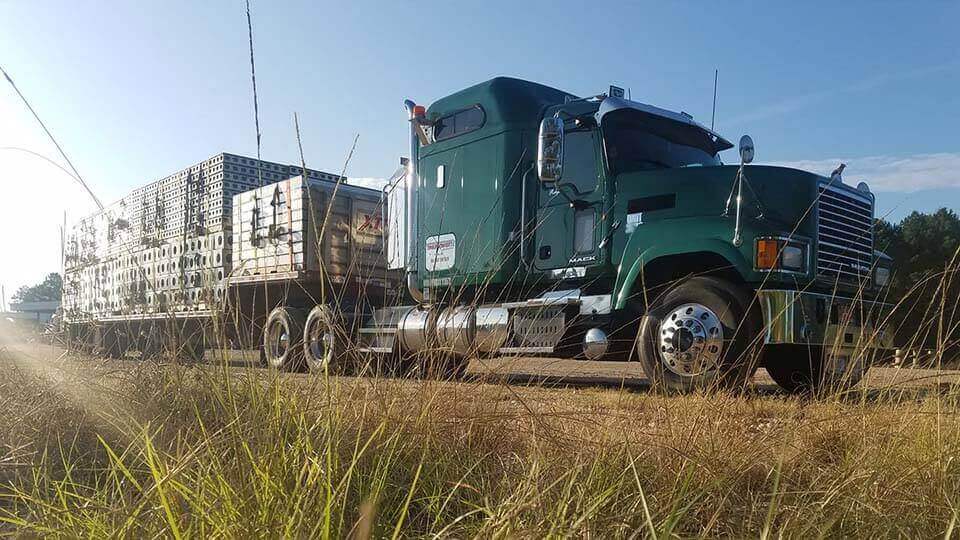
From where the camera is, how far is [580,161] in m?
6.40

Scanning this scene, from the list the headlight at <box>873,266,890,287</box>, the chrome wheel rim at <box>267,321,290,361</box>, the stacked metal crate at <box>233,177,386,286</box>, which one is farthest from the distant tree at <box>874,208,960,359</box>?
the chrome wheel rim at <box>267,321,290,361</box>

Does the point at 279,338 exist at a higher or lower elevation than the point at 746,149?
lower

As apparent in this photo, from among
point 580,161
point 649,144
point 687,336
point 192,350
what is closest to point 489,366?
point 192,350

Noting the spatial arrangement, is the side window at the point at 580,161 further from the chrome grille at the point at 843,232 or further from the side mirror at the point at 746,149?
the chrome grille at the point at 843,232

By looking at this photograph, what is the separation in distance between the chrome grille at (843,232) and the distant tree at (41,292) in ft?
20.6

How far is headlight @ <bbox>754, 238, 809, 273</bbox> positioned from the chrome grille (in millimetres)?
191

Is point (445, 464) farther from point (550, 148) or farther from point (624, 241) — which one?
point (624, 241)

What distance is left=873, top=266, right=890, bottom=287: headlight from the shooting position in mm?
5941

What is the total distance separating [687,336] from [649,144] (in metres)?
2.19

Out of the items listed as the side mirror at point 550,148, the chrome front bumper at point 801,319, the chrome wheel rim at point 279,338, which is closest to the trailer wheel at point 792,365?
the chrome front bumper at point 801,319

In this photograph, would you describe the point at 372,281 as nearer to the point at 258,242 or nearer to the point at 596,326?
the point at 258,242

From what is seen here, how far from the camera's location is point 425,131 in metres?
7.66

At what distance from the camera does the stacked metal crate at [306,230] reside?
28.7 feet

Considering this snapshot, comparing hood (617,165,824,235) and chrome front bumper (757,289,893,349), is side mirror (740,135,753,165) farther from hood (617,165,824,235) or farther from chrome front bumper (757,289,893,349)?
chrome front bumper (757,289,893,349)
